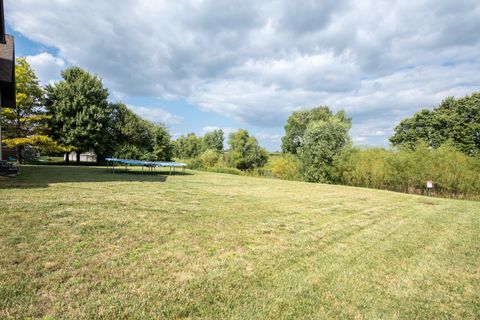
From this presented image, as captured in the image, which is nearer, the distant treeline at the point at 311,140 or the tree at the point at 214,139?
the distant treeline at the point at 311,140

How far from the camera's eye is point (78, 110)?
19703 mm

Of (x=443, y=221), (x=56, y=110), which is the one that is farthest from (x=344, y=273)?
(x=56, y=110)

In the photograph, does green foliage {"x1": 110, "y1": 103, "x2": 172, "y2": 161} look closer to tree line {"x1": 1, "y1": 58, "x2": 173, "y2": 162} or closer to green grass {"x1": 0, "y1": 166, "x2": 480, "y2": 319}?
tree line {"x1": 1, "y1": 58, "x2": 173, "y2": 162}

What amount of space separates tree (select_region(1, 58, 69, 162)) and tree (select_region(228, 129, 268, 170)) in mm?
23695

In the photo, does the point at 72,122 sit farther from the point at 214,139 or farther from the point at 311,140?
the point at 214,139

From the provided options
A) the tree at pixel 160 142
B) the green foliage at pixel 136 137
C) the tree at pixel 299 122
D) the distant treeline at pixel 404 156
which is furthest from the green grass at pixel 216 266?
the tree at pixel 299 122

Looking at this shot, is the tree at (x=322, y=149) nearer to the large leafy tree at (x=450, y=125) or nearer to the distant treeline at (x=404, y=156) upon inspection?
the distant treeline at (x=404, y=156)

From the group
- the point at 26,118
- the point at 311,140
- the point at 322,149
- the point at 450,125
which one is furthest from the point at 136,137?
the point at 450,125

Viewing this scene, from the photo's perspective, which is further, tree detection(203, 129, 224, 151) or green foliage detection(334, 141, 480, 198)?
tree detection(203, 129, 224, 151)

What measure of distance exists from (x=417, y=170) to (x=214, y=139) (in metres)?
38.1

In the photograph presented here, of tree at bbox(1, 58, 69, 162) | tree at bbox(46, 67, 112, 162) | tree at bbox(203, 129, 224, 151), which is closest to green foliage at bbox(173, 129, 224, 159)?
tree at bbox(203, 129, 224, 151)

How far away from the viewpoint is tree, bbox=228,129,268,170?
124ft

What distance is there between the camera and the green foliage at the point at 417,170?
42.4ft

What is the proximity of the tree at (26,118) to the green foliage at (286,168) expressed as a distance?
18.3m
